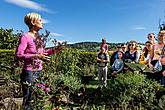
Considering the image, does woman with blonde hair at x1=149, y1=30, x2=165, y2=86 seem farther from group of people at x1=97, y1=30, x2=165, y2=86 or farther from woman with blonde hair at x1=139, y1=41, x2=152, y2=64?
woman with blonde hair at x1=139, y1=41, x2=152, y2=64

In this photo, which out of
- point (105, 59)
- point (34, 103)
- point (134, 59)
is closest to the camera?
point (34, 103)

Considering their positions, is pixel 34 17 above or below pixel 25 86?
above

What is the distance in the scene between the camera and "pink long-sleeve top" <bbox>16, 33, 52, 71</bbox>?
4.28 meters

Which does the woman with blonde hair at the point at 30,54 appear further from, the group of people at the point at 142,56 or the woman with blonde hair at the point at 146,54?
the woman with blonde hair at the point at 146,54

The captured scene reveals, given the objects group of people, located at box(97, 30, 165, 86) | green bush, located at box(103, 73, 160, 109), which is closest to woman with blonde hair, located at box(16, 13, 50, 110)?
green bush, located at box(103, 73, 160, 109)

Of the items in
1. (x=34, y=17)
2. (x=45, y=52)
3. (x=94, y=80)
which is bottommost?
(x=94, y=80)

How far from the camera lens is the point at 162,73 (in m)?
7.45

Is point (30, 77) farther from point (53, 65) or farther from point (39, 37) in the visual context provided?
point (53, 65)

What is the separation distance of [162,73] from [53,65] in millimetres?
2553

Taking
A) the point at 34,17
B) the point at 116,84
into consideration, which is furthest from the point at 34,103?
the point at 116,84

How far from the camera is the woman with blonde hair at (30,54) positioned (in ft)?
14.0

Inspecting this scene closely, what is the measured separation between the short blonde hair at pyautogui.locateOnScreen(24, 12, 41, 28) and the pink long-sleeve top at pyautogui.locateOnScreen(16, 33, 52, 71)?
148mm

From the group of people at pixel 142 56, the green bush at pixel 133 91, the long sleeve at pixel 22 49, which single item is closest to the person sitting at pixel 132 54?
the group of people at pixel 142 56

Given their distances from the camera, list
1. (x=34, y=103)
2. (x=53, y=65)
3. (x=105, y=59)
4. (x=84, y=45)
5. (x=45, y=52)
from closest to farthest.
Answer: (x=34, y=103)
(x=45, y=52)
(x=53, y=65)
(x=105, y=59)
(x=84, y=45)
